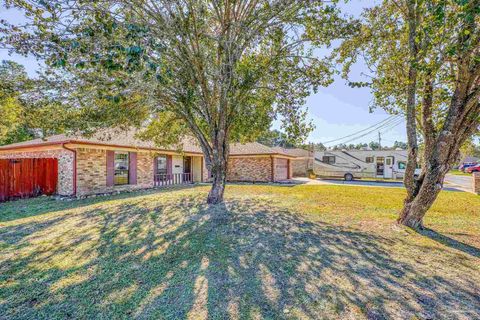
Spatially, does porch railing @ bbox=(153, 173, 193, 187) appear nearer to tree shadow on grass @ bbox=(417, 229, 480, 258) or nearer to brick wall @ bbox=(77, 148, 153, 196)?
brick wall @ bbox=(77, 148, 153, 196)

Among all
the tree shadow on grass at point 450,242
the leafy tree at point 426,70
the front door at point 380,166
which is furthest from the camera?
the front door at point 380,166

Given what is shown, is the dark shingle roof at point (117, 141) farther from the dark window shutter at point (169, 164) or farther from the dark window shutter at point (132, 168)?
the dark window shutter at point (169, 164)

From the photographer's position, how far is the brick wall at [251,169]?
19.4 metres

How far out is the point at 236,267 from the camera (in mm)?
3775

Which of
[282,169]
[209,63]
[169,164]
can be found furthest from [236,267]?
[282,169]

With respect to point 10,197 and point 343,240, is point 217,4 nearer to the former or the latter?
point 343,240

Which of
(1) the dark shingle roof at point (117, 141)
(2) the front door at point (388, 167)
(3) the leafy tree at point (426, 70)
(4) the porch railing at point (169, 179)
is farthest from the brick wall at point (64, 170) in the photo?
(2) the front door at point (388, 167)

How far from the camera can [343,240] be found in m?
5.03

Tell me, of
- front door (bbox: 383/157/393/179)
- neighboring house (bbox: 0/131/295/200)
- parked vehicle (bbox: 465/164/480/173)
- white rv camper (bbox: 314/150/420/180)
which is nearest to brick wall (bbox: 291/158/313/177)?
white rv camper (bbox: 314/150/420/180)

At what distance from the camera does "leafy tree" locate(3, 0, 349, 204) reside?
5.04 metres

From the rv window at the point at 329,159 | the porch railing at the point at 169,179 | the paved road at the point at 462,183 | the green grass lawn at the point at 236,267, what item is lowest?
the green grass lawn at the point at 236,267

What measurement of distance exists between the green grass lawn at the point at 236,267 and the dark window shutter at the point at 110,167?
4.91 meters

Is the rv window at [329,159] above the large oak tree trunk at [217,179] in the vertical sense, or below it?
above

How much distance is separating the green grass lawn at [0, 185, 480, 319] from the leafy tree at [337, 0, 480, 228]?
1507 mm
